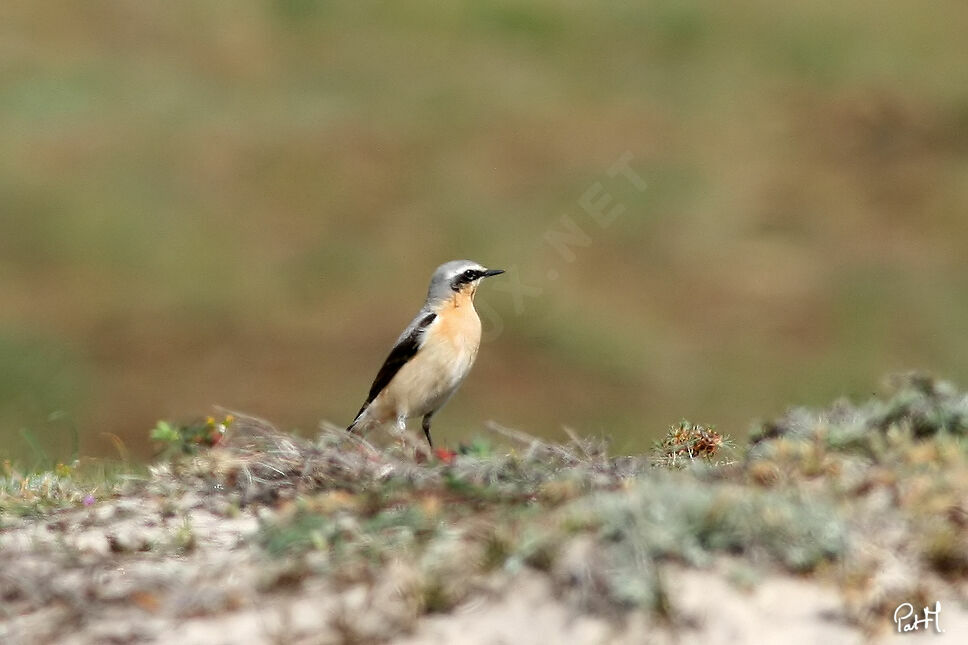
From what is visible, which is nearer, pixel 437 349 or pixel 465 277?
pixel 437 349

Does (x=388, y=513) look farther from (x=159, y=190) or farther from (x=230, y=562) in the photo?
(x=159, y=190)

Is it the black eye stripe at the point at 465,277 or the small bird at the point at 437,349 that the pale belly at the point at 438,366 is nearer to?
the small bird at the point at 437,349

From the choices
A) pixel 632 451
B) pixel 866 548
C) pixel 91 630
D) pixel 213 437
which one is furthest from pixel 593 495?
pixel 213 437

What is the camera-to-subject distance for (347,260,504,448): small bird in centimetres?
846

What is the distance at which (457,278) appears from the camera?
8656mm

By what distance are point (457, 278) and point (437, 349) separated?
19.8 inches

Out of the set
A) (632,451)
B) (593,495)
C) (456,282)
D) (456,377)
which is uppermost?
(456,282)

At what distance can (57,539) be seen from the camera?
550 cm

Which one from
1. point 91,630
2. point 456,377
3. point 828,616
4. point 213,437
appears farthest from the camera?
point 456,377

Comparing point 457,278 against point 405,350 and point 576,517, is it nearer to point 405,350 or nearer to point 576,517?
point 405,350

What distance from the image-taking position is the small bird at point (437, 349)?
846cm

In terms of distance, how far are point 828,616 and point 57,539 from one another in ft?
9.97

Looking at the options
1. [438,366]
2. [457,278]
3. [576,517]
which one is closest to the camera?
[576,517]
